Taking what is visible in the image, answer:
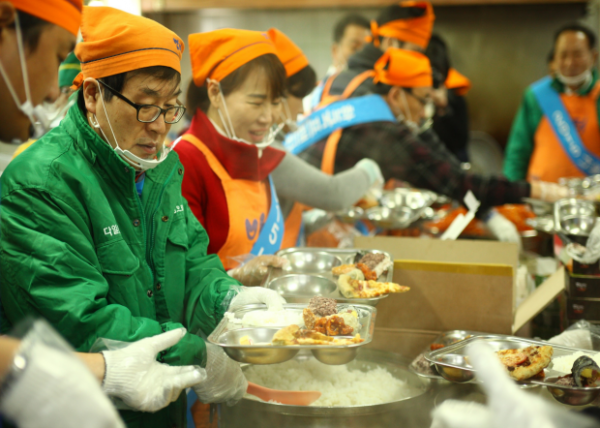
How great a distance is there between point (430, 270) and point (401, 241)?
0.39 meters

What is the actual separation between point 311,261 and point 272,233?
21 cm

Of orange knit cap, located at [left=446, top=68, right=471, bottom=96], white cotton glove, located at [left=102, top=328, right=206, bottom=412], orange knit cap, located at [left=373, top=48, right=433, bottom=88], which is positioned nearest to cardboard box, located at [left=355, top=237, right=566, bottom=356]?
white cotton glove, located at [left=102, top=328, right=206, bottom=412]

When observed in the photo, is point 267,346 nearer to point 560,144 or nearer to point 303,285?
point 303,285

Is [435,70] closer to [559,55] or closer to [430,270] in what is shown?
[559,55]

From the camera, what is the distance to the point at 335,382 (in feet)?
5.09

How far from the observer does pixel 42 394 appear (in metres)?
0.68

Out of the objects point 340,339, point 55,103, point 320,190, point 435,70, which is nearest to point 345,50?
point 435,70

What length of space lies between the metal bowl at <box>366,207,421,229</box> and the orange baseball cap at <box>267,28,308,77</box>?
838 millimetres

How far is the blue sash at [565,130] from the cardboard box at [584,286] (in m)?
2.37

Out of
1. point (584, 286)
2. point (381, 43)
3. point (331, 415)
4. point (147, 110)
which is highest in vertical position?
point (381, 43)

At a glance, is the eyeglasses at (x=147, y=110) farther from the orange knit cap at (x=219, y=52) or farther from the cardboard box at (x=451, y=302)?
the cardboard box at (x=451, y=302)

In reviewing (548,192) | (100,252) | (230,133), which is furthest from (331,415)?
(548,192)

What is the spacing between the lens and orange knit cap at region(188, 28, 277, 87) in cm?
160

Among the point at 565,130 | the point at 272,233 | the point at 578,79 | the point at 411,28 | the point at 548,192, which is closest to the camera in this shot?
the point at 272,233
